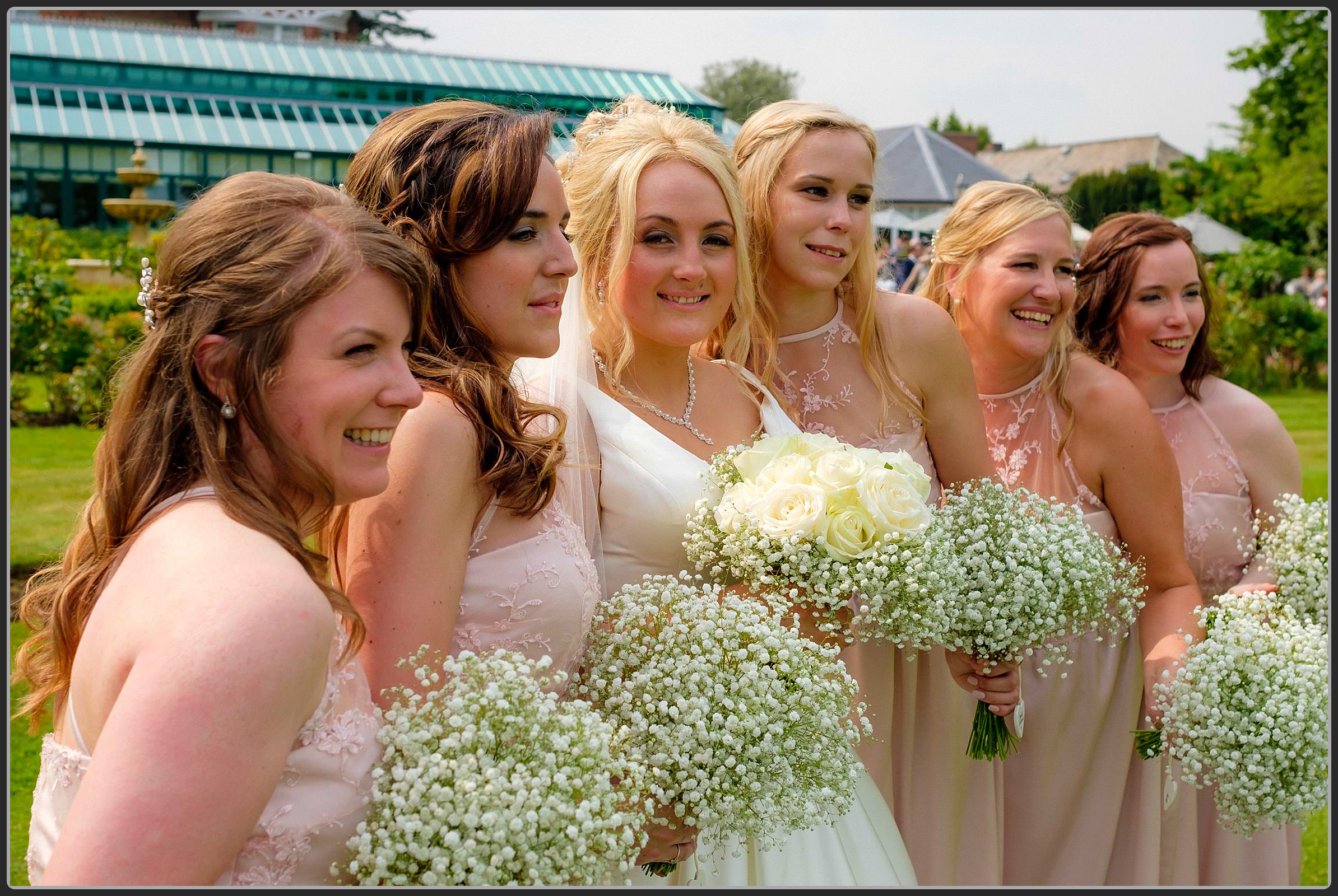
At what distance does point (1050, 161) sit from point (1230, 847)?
296 ft

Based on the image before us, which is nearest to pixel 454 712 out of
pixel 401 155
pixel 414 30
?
pixel 401 155

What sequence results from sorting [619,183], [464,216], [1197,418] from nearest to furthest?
→ [464,216], [619,183], [1197,418]

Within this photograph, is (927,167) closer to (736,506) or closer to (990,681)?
(990,681)

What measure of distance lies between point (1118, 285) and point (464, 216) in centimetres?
366

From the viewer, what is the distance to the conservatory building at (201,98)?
3162cm

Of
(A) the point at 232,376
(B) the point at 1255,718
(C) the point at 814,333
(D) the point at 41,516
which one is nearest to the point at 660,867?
(A) the point at 232,376

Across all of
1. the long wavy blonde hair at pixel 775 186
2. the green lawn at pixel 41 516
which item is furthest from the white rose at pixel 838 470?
the green lawn at pixel 41 516

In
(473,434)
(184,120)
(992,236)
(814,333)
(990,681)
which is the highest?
(184,120)

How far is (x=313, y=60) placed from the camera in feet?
114

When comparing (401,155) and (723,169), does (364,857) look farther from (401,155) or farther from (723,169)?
(723,169)

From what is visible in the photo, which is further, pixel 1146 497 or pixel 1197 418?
pixel 1197 418

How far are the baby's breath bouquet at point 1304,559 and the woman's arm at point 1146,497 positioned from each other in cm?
40

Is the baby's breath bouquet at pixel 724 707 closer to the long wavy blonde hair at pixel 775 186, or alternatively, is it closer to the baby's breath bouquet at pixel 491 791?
the baby's breath bouquet at pixel 491 791

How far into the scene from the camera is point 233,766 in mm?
1979
